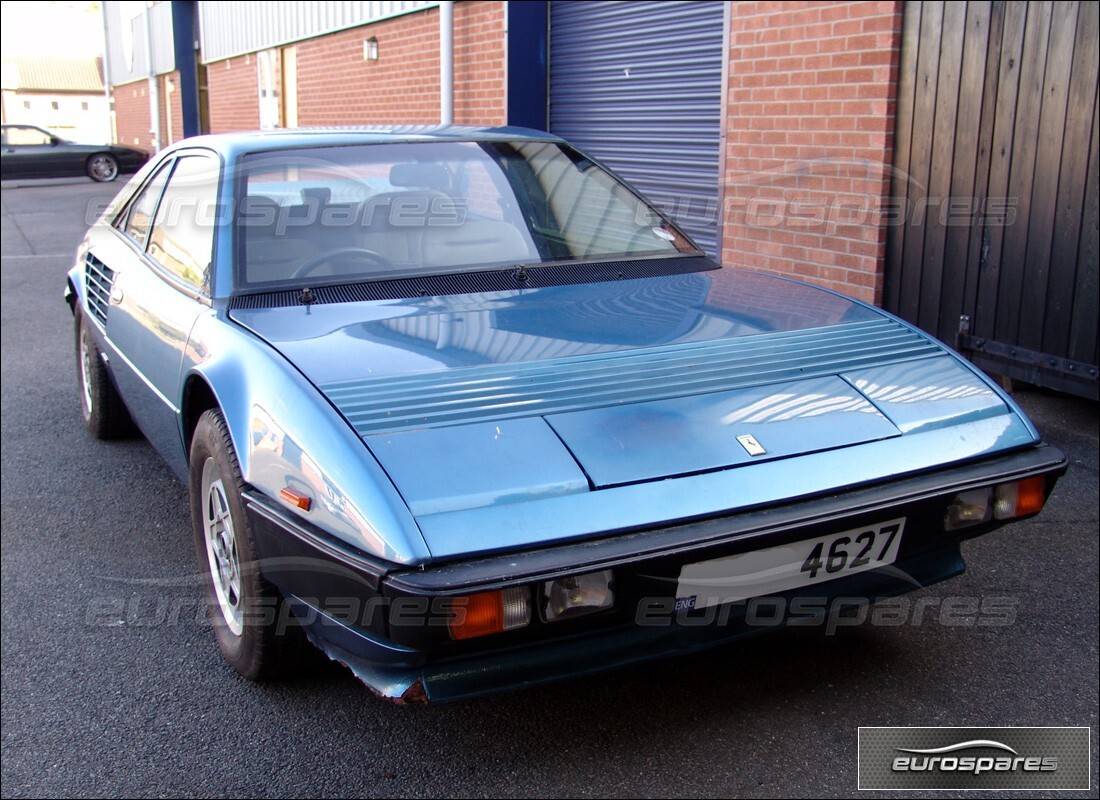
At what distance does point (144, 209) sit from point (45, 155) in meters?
21.0

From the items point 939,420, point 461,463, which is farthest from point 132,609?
point 939,420

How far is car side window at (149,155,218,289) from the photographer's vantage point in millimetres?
3236

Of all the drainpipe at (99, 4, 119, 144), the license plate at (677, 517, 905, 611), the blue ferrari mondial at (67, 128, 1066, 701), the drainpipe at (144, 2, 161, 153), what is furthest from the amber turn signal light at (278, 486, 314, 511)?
the drainpipe at (99, 4, 119, 144)

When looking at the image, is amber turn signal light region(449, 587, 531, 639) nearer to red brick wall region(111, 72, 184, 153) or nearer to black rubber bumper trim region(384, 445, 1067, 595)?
black rubber bumper trim region(384, 445, 1067, 595)

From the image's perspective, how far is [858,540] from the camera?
234 centimetres

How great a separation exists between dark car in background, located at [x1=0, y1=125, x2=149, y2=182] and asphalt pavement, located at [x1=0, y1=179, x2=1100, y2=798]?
2160 cm

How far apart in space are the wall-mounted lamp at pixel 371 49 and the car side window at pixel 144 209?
782 centimetres

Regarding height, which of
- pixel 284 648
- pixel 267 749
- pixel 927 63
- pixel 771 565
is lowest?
pixel 267 749

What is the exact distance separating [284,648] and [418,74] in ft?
29.9

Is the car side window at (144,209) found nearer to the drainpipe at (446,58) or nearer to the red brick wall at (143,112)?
the drainpipe at (446,58)

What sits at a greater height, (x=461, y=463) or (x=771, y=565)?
(x=461, y=463)

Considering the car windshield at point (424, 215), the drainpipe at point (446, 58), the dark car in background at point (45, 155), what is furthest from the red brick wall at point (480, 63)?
the dark car in background at point (45, 155)

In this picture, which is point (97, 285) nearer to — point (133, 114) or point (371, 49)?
point (371, 49)

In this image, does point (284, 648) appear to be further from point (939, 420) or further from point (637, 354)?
point (939, 420)
